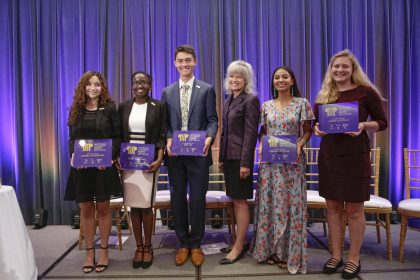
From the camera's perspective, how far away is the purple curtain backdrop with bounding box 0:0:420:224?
4.01 meters

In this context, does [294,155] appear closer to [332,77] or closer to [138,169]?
[332,77]

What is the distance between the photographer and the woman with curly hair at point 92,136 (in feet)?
8.04

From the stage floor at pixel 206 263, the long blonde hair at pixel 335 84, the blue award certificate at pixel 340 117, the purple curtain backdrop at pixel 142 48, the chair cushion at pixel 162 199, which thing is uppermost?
the purple curtain backdrop at pixel 142 48

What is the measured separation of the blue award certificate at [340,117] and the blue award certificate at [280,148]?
24 centimetres

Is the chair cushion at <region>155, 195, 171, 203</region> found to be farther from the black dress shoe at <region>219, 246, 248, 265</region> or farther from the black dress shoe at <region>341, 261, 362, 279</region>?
the black dress shoe at <region>341, 261, 362, 279</region>

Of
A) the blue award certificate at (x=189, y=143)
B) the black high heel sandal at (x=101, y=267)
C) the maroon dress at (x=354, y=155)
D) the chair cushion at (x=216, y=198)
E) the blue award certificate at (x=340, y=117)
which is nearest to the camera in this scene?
the blue award certificate at (x=340, y=117)

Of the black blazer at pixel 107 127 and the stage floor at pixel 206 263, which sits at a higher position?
the black blazer at pixel 107 127

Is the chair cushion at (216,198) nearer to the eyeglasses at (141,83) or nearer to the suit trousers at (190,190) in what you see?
the suit trousers at (190,190)

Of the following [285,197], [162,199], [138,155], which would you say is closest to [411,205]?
[285,197]

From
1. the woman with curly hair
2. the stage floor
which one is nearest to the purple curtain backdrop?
the stage floor

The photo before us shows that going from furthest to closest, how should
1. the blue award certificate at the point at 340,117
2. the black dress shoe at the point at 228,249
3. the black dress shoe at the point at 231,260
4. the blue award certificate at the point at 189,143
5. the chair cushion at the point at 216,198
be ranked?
the chair cushion at the point at 216,198 < the black dress shoe at the point at 228,249 < the black dress shoe at the point at 231,260 < the blue award certificate at the point at 189,143 < the blue award certificate at the point at 340,117

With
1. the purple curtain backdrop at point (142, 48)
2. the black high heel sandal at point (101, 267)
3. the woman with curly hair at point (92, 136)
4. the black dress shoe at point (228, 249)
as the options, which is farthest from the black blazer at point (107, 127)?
the purple curtain backdrop at point (142, 48)

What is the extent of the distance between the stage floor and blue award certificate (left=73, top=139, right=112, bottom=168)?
85cm

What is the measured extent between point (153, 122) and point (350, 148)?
54.9 inches
